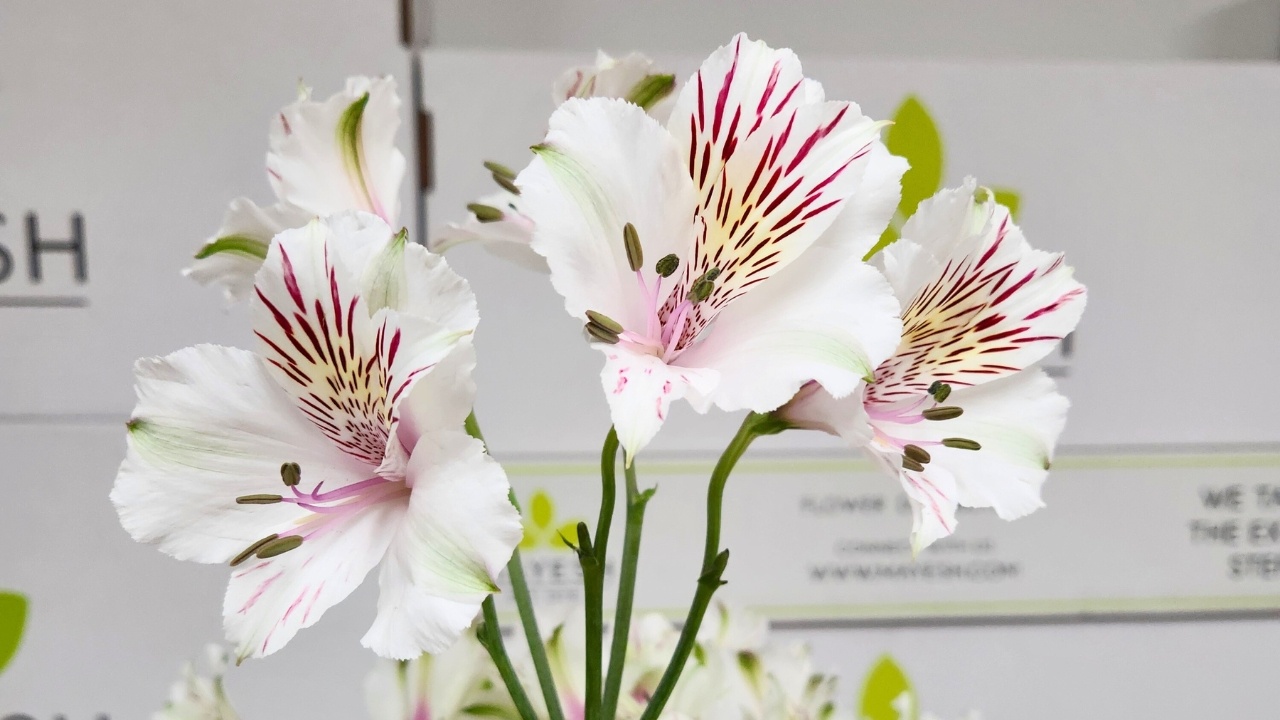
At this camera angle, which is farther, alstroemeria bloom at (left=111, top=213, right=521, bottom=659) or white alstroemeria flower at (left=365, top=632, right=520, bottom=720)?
white alstroemeria flower at (left=365, top=632, right=520, bottom=720)

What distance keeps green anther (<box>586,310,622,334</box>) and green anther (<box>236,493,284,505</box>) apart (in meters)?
0.14

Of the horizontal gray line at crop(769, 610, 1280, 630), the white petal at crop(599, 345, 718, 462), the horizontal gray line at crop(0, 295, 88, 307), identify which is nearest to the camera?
the white petal at crop(599, 345, 718, 462)

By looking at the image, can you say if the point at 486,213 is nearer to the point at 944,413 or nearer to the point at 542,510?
the point at 944,413

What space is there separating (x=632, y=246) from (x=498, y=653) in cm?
19

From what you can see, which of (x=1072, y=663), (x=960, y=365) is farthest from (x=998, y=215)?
(x=1072, y=663)

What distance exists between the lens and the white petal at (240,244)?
338 millimetres

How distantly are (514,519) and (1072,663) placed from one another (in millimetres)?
862

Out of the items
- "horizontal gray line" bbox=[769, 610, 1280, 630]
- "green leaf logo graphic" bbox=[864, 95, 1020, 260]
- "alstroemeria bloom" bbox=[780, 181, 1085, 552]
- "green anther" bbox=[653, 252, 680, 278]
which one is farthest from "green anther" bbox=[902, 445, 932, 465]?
"horizontal gray line" bbox=[769, 610, 1280, 630]

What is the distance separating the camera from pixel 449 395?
0.27 meters

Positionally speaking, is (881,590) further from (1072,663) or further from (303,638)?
(303,638)

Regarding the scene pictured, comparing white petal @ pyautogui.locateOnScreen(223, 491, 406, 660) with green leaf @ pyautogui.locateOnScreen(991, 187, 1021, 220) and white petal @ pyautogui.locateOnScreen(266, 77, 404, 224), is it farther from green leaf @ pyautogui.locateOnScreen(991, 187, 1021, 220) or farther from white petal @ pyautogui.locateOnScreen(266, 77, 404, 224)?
green leaf @ pyautogui.locateOnScreen(991, 187, 1021, 220)

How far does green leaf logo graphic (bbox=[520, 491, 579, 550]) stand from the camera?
772mm

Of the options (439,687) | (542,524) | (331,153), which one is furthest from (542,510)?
(331,153)

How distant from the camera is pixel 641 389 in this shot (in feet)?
0.81
